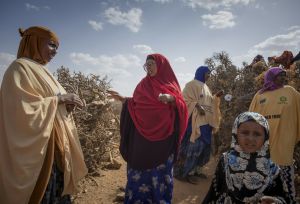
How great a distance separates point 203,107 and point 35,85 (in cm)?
406

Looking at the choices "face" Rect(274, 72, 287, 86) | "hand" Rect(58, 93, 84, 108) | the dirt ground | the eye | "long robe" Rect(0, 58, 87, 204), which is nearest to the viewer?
"long robe" Rect(0, 58, 87, 204)

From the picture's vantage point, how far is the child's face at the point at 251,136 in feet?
7.11

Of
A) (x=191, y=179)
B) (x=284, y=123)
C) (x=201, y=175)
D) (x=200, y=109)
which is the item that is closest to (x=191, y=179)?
(x=191, y=179)

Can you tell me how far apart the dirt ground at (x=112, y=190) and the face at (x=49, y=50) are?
8.98 feet

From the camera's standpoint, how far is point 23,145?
258 centimetres

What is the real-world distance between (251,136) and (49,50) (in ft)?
7.61

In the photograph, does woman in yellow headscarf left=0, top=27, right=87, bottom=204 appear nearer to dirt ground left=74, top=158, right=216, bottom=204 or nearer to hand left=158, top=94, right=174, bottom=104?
hand left=158, top=94, right=174, bottom=104

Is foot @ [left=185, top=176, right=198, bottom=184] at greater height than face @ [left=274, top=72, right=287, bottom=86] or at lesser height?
lesser

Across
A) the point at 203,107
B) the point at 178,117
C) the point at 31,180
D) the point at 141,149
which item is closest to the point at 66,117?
the point at 31,180

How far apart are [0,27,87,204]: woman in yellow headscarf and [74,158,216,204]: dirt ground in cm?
188

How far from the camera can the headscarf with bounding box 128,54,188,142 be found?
375cm

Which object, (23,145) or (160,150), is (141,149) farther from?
(23,145)

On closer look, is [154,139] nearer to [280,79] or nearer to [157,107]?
[157,107]

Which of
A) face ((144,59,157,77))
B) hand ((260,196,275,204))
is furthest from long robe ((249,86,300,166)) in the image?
hand ((260,196,275,204))
